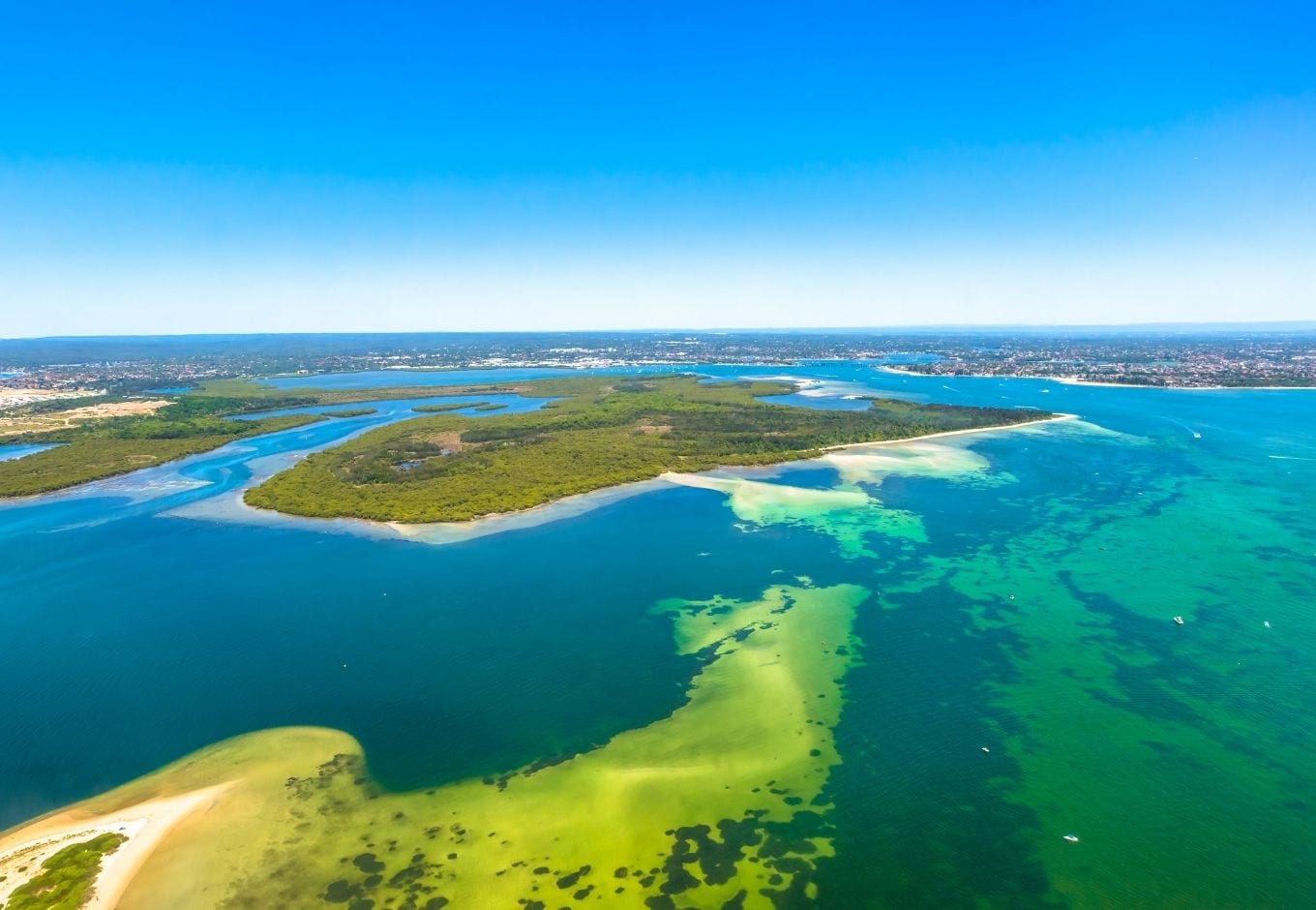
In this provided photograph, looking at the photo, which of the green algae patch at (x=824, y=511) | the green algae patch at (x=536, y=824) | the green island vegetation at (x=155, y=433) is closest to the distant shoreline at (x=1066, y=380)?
the green island vegetation at (x=155, y=433)

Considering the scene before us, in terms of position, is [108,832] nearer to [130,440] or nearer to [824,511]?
[824,511]

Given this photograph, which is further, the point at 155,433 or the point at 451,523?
the point at 155,433

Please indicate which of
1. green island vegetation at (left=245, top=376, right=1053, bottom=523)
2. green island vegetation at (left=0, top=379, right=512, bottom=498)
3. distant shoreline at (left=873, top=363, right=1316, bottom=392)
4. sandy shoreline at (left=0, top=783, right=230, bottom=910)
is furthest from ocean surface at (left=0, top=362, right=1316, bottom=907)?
distant shoreline at (left=873, top=363, right=1316, bottom=392)

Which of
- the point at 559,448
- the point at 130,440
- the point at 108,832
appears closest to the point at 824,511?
the point at 559,448

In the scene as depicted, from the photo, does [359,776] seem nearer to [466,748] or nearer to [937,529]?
[466,748]

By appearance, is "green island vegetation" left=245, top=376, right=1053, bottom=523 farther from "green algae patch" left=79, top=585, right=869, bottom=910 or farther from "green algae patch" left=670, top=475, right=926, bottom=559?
"green algae patch" left=79, top=585, right=869, bottom=910

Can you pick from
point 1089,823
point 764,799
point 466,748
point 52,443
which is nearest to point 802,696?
point 764,799

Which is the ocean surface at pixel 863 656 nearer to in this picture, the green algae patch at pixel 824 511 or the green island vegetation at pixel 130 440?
the green algae patch at pixel 824 511
